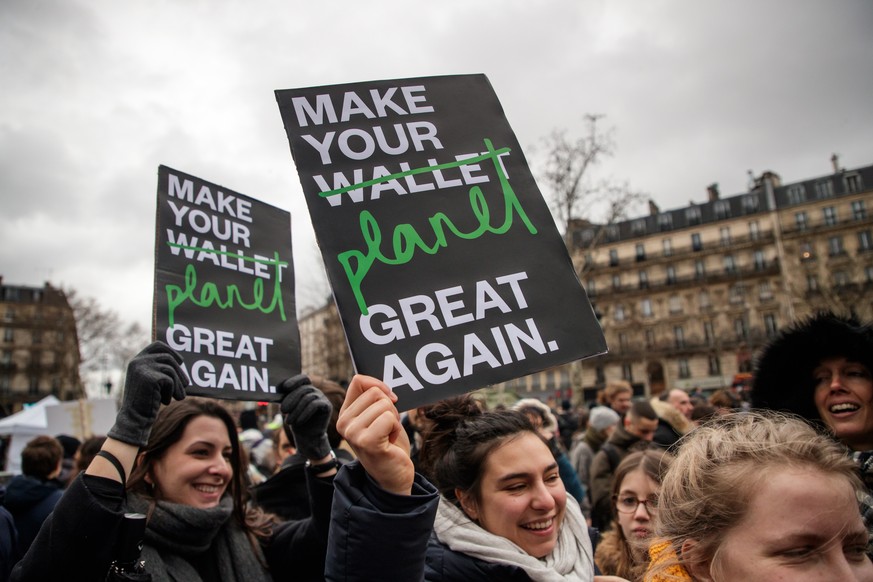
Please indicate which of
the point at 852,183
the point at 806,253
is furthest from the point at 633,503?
the point at 852,183

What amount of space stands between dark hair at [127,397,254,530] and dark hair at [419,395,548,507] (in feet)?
2.67

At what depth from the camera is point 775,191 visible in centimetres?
5188

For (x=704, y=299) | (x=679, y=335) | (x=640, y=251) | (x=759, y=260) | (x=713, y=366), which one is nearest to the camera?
(x=713, y=366)

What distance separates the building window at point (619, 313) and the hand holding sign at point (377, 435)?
54.8 m

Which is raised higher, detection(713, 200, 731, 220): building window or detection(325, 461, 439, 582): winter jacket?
detection(713, 200, 731, 220): building window

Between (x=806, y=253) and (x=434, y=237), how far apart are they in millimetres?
54680

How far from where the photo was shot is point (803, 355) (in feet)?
7.67

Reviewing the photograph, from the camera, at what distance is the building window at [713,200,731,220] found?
176 feet

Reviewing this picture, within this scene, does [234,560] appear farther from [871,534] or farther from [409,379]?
[871,534]

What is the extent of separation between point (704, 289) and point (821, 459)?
5470 centimetres

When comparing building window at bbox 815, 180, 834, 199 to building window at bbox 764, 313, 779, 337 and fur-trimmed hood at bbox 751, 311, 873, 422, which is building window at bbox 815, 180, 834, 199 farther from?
fur-trimmed hood at bbox 751, 311, 873, 422

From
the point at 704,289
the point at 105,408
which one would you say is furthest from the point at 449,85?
the point at 704,289

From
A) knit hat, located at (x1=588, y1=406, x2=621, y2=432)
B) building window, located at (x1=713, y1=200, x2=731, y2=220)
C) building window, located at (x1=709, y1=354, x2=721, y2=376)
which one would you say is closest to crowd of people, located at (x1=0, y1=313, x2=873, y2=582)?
knit hat, located at (x1=588, y1=406, x2=621, y2=432)

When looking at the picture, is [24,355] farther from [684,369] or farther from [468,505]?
[468,505]
